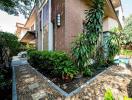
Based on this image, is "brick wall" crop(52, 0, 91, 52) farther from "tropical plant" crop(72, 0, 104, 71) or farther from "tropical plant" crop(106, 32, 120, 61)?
"tropical plant" crop(106, 32, 120, 61)

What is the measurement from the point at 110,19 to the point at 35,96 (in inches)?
575

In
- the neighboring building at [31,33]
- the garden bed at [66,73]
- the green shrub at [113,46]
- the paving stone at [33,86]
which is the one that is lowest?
the paving stone at [33,86]

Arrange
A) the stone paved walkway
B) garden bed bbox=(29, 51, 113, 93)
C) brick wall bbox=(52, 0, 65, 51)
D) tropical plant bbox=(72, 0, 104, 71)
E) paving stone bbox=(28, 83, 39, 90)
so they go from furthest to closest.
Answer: brick wall bbox=(52, 0, 65, 51) → tropical plant bbox=(72, 0, 104, 71) → garden bed bbox=(29, 51, 113, 93) → paving stone bbox=(28, 83, 39, 90) → the stone paved walkway

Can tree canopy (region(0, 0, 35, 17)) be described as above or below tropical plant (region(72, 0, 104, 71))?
above

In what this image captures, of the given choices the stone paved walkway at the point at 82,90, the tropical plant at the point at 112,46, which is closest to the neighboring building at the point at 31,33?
the tropical plant at the point at 112,46

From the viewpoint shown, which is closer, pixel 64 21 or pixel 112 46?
pixel 64 21

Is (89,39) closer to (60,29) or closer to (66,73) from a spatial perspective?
(60,29)

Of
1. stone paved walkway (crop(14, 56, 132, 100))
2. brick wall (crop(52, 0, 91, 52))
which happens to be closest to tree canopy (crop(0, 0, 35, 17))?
brick wall (crop(52, 0, 91, 52))

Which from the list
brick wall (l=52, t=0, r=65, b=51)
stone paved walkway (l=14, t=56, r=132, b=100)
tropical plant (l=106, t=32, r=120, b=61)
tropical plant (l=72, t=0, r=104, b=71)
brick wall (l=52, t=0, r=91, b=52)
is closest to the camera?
stone paved walkway (l=14, t=56, r=132, b=100)

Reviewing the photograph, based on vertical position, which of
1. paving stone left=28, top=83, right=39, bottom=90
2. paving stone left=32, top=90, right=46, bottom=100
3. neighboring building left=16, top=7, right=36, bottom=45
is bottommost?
paving stone left=32, top=90, right=46, bottom=100

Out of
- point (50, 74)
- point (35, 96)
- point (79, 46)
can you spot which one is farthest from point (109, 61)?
point (35, 96)

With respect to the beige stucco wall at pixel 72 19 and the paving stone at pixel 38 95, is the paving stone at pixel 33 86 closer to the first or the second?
the paving stone at pixel 38 95

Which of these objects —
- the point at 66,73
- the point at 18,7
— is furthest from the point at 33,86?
the point at 18,7

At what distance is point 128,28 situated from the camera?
34781mm
